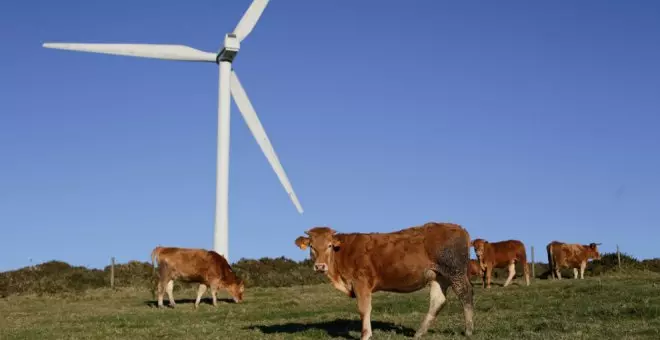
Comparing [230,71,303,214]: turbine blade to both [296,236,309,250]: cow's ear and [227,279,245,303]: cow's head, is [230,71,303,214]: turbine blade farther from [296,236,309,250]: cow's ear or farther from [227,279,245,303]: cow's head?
[296,236,309,250]: cow's ear

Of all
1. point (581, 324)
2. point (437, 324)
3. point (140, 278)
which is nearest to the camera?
point (581, 324)

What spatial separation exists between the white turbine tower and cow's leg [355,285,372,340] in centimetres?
2231

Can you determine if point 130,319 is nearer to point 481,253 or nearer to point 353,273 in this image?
point 353,273

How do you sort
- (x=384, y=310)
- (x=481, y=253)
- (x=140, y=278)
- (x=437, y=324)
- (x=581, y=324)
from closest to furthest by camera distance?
1. (x=581, y=324)
2. (x=437, y=324)
3. (x=384, y=310)
4. (x=481, y=253)
5. (x=140, y=278)

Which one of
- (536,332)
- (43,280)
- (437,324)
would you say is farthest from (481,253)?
(43,280)

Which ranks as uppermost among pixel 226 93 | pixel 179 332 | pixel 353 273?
pixel 226 93

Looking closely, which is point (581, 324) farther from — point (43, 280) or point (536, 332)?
point (43, 280)

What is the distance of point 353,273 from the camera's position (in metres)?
13.4

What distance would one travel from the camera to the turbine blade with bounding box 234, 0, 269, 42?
3844 cm

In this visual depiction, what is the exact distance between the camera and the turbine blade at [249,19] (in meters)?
38.4

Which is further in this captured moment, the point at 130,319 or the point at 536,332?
the point at 130,319

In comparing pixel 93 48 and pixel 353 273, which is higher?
pixel 93 48

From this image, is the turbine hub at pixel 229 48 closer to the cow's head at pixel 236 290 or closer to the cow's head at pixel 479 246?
the cow's head at pixel 236 290

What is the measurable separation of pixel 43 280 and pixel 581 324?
37998mm
